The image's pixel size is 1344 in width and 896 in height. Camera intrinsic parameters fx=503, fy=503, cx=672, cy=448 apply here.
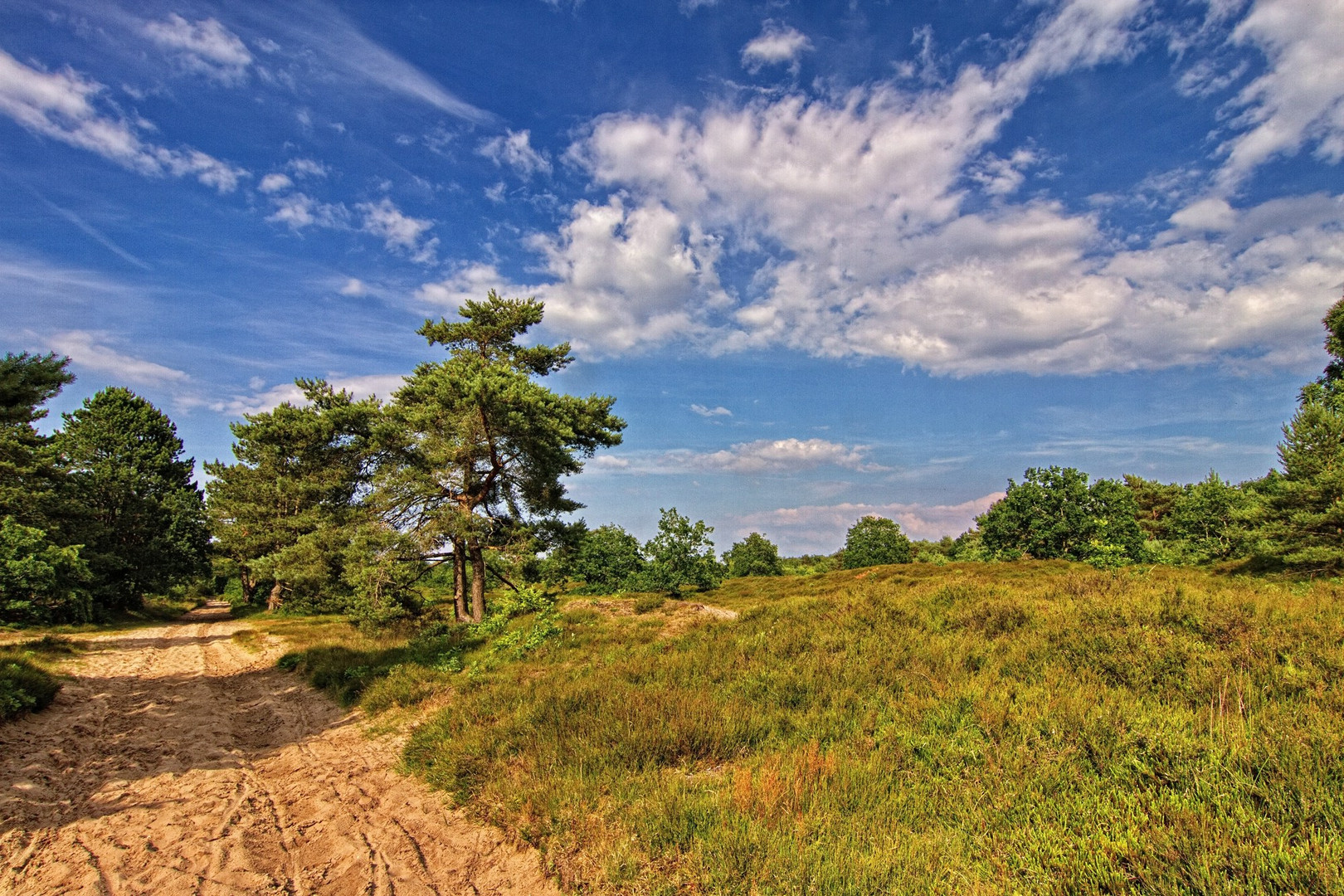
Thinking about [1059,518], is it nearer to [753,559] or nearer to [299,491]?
[753,559]

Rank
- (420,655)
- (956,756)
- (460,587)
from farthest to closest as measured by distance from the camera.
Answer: (460,587)
(420,655)
(956,756)

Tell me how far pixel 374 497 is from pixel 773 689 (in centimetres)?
1642

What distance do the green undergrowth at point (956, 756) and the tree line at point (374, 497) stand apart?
958 centimetres

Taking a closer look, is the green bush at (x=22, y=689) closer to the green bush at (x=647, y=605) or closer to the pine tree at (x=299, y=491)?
the pine tree at (x=299, y=491)

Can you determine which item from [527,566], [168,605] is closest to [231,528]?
[168,605]

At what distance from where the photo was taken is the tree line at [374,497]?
16500mm

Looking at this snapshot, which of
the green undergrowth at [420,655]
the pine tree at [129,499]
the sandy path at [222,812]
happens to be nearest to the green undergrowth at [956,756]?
the sandy path at [222,812]

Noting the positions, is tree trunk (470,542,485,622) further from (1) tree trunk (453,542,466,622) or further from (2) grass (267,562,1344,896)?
(2) grass (267,562,1344,896)

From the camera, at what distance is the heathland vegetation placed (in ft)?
12.3

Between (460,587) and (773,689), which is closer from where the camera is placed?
(773,689)

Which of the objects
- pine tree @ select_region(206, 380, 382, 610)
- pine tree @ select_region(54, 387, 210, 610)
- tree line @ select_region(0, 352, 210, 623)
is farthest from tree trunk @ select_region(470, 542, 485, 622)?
pine tree @ select_region(54, 387, 210, 610)

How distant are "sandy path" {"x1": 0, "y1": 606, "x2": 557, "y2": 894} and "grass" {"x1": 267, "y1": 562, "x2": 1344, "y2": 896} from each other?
0.66m

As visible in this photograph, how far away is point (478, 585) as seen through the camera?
62.8 ft

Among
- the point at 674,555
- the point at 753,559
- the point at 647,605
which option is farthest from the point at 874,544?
the point at 647,605
